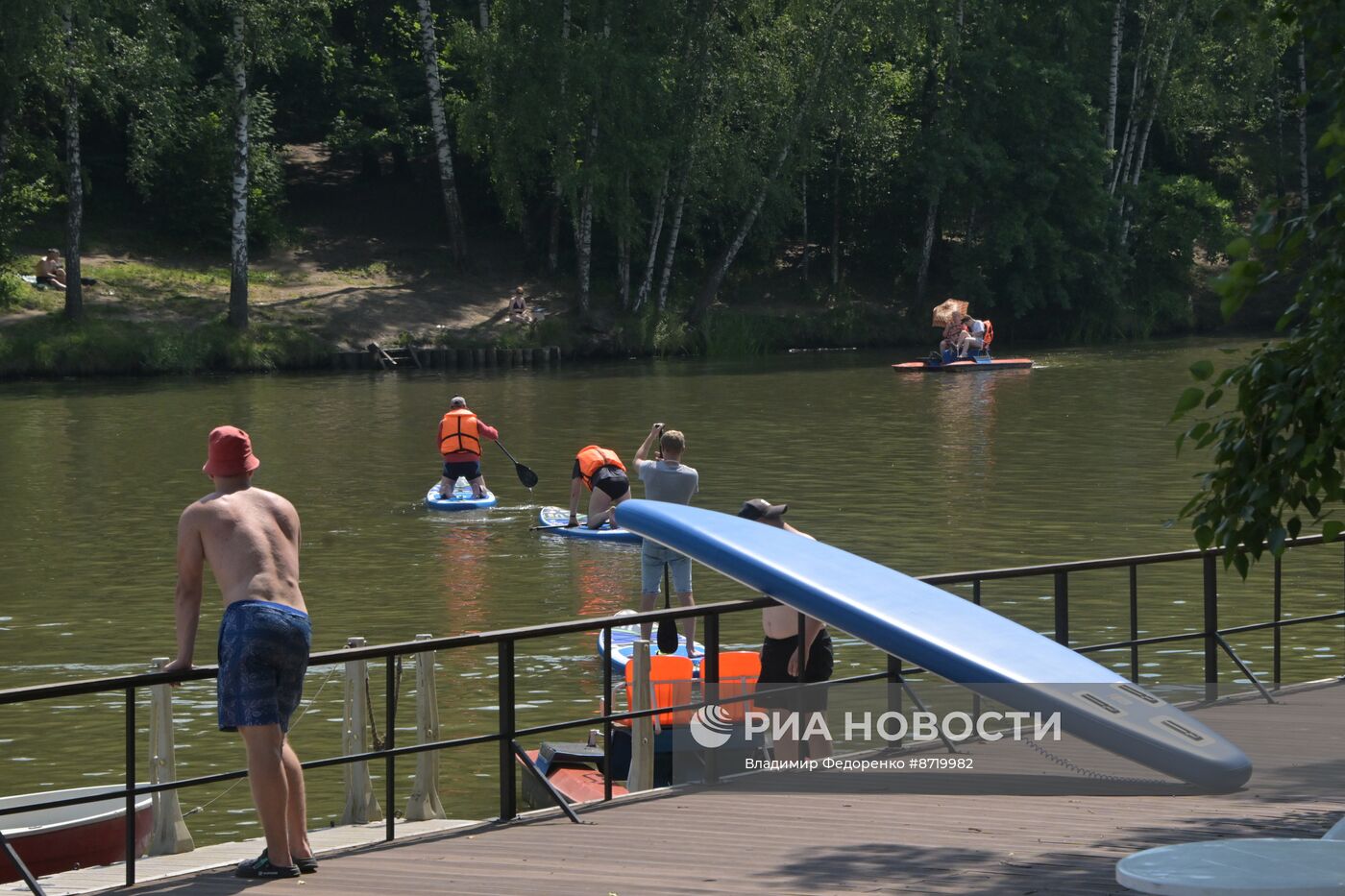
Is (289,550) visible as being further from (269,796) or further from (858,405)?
(858,405)

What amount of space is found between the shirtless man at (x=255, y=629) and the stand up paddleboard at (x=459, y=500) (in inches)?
627

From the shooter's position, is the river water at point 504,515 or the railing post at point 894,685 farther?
the river water at point 504,515

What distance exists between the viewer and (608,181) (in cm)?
4741

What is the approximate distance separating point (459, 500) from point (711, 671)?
14637mm

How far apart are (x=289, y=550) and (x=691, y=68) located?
141 feet

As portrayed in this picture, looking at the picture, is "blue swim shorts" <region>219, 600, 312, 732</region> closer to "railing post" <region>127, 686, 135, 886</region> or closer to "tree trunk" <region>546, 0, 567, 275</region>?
"railing post" <region>127, 686, 135, 886</region>

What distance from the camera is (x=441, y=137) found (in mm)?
51406

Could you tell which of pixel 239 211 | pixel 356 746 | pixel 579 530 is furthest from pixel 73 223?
pixel 356 746

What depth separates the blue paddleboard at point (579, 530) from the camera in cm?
1992

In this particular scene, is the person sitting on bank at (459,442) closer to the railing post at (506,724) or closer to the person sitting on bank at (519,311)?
the railing post at (506,724)

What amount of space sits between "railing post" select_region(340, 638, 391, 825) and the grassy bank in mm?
34606

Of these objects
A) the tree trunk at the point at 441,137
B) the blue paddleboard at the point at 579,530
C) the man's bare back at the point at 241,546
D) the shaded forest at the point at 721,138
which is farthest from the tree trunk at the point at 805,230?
the man's bare back at the point at 241,546

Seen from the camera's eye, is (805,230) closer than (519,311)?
No

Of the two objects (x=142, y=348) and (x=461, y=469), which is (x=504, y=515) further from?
(x=142, y=348)
